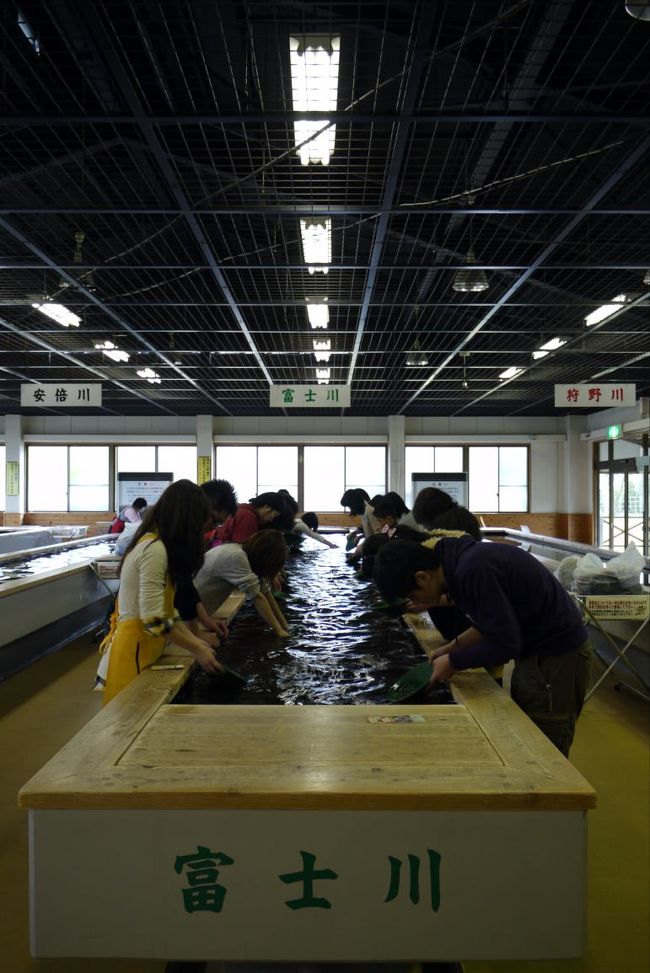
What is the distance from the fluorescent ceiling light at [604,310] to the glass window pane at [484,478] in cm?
933

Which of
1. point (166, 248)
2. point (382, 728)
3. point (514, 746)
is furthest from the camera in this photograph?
point (166, 248)

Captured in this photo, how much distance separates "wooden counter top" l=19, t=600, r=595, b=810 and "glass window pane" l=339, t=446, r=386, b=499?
1588cm

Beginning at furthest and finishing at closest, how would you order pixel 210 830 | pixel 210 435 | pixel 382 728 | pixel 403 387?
1. pixel 210 435
2. pixel 403 387
3. pixel 382 728
4. pixel 210 830

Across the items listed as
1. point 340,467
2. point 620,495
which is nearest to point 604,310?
point 620,495

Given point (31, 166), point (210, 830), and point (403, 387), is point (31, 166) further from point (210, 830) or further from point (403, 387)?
point (403, 387)

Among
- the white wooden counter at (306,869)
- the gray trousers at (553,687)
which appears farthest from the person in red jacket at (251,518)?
the white wooden counter at (306,869)

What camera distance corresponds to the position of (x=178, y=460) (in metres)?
18.5

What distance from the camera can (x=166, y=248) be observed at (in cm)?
655

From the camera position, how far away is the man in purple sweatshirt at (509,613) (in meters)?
2.10

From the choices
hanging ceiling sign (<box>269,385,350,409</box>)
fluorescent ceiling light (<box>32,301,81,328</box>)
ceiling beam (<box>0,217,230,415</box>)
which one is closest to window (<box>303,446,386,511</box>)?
ceiling beam (<box>0,217,230,415</box>)

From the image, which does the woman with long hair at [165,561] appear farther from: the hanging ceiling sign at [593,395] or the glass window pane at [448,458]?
the glass window pane at [448,458]

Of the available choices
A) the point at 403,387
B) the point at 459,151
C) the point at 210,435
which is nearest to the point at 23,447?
the point at 210,435

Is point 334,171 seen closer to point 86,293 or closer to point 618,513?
point 86,293

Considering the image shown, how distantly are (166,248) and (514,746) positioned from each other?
6006 mm
